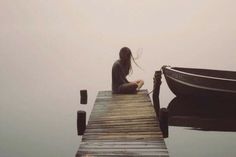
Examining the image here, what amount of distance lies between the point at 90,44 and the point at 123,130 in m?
6.65

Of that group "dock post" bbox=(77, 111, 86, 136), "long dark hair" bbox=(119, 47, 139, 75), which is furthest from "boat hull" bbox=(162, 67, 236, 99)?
"dock post" bbox=(77, 111, 86, 136)

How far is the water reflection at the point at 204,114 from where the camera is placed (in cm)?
598

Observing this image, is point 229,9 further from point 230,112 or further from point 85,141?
point 85,141

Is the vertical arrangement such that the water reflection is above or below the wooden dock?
below

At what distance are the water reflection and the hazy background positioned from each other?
6.64ft

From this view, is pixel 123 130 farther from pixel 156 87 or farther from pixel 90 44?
pixel 90 44

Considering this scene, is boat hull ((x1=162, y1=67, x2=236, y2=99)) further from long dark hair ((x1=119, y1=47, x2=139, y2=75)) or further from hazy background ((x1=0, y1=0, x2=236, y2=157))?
hazy background ((x1=0, y1=0, x2=236, y2=157))

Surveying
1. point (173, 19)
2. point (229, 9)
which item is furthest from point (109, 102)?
point (229, 9)

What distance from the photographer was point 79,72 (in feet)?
32.2

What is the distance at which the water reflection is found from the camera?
19.6 feet

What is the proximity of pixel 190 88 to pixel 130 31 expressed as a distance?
3844mm

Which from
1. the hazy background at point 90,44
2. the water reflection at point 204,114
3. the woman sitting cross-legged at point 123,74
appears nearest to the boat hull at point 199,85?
the water reflection at point 204,114

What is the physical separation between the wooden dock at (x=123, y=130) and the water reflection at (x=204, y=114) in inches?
50.8

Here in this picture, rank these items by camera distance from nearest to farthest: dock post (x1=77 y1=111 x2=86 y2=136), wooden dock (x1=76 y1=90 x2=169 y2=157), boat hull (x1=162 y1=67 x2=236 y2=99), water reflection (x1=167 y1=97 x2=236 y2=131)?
wooden dock (x1=76 y1=90 x2=169 y2=157) < dock post (x1=77 y1=111 x2=86 y2=136) < water reflection (x1=167 y1=97 x2=236 y2=131) < boat hull (x1=162 y1=67 x2=236 y2=99)
